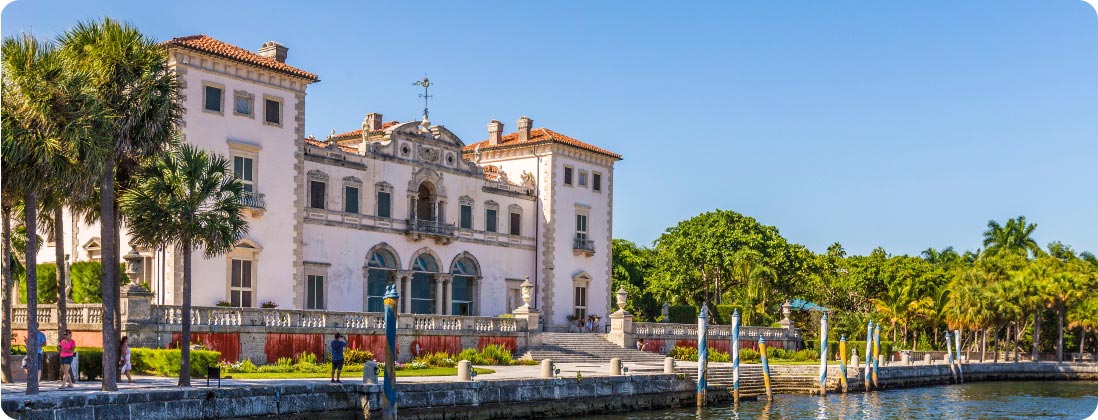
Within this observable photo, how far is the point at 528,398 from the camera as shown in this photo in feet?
112

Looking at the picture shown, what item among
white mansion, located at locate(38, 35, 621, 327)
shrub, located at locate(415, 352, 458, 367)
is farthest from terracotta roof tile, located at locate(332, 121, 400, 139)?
shrub, located at locate(415, 352, 458, 367)

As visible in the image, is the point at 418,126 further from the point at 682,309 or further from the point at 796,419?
the point at 796,419

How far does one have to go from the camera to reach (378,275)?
51.1 m

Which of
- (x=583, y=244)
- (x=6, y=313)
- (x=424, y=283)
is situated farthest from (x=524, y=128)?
(x=6, y=313)

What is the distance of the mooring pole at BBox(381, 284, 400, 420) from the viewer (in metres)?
28.6

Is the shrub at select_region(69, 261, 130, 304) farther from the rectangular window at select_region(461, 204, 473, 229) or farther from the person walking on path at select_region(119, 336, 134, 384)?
the rectangular window at select_region(461, 204, 473, 229)

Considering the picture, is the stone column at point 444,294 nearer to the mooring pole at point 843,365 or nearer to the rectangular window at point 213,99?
the rectangular window at point 213,99

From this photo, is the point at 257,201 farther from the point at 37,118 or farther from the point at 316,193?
the point at 37,118

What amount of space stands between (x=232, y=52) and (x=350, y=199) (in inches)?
334

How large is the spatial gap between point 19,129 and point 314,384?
29.7 ft

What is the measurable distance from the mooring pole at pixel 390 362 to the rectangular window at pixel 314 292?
61.4 ft

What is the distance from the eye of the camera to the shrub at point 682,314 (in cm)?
6193

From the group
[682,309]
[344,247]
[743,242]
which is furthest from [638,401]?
[743,242]

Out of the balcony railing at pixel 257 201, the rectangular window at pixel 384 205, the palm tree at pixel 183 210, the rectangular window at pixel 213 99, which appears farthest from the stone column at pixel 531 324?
the palm tree at pixel 183 210
